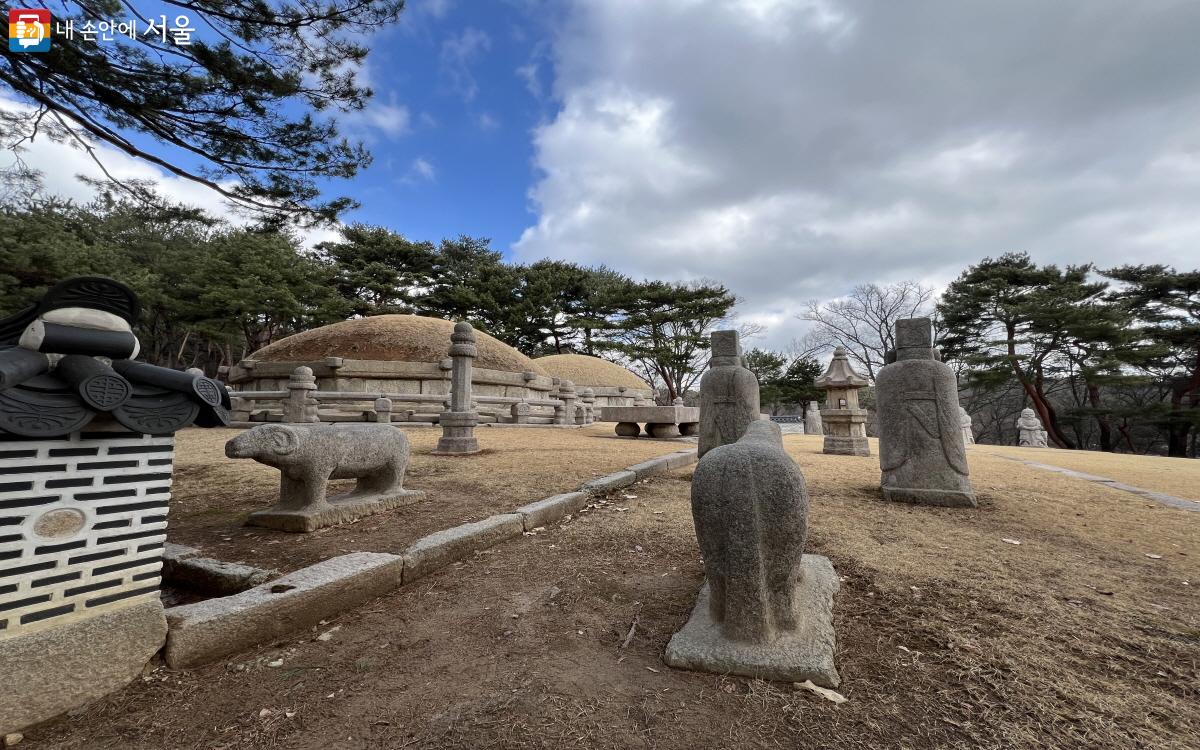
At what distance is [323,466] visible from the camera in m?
4.06

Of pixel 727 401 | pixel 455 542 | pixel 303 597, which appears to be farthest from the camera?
pixel 727 401

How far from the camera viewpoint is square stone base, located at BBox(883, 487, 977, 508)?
4.89m

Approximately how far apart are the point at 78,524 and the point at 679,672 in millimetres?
2546

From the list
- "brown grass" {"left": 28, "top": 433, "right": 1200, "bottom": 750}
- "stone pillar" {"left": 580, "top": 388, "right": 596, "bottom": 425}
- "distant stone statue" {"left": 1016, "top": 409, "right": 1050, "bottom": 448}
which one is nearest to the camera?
"brown grass" {"left": 28, "top": 433, "right": 1200, "bottom": 750}

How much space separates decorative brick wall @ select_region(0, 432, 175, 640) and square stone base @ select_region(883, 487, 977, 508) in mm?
6108

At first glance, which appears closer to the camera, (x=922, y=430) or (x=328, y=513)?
(x=328, y=513)

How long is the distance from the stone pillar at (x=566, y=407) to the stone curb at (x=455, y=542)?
40.8ft

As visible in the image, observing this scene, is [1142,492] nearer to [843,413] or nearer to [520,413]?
[843,413]

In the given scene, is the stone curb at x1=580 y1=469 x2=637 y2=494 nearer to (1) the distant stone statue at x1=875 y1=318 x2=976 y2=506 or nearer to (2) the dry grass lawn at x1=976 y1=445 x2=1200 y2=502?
(1) the distant stone statue at x1=875 y1=318 x2=976 y2=506

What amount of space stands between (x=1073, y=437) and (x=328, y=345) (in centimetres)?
3570

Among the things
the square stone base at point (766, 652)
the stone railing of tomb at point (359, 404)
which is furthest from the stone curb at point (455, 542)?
the stone railing of tomb at point (359, 404)

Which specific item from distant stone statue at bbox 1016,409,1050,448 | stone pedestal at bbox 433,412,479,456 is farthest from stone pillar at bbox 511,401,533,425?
distant stone statue at bbox 1016,409,1050,448

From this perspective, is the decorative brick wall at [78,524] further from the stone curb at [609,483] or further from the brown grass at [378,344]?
the brown grass at [378,344]

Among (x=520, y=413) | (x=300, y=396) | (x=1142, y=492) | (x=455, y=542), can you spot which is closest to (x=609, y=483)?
(x=455, y=542)
